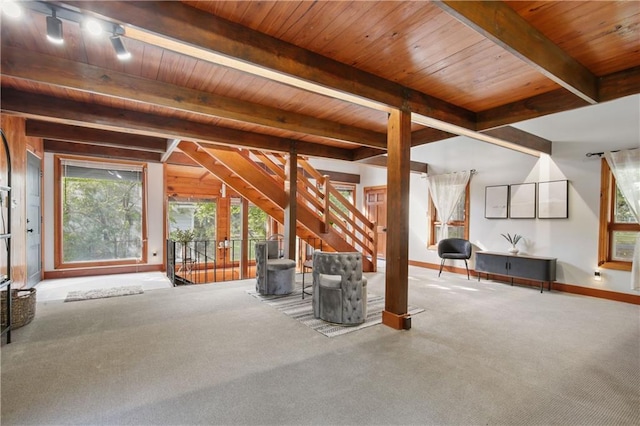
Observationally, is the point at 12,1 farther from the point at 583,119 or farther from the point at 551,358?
the point at 583,119

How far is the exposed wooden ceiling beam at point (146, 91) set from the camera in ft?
8.21

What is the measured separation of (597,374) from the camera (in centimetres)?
229

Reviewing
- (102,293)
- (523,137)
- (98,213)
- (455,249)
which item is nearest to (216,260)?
(98,213)

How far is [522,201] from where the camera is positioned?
222 inches

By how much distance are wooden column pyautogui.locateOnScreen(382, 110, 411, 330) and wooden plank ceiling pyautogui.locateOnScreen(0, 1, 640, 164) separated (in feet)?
0.89

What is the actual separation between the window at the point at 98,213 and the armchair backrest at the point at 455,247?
20.8 ft

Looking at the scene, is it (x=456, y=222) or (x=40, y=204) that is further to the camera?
(x=456, y=222)

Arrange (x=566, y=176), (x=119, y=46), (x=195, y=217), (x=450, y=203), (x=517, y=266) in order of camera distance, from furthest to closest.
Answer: (x=195, y=217) < (x=450, y=203) < (x=517, y=266) < (x=566, y=176) < (x=119, y=46)

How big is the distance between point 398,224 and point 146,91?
287 centimetres

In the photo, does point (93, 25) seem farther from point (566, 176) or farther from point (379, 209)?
point (379, 209)

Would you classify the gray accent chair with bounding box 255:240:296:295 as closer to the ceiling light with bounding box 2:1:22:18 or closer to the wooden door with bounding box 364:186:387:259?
the ceiling light with bounding box 2:1:22:18

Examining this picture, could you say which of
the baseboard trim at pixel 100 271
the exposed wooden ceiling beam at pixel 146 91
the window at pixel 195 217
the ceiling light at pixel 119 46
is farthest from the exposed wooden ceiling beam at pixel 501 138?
the window at pixel 195 217

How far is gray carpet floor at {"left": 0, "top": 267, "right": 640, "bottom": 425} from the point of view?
1808 millimetres

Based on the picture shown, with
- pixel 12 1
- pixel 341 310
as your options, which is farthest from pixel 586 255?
pixel 12 1
